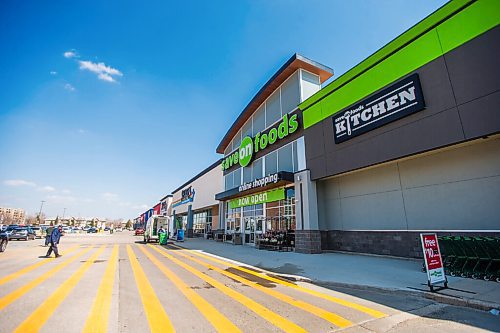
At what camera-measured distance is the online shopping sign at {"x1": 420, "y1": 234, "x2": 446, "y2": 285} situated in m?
6.52

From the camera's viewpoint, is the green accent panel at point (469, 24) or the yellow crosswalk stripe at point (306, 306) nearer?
the yellow crosswalk stripe at point (306, 306)

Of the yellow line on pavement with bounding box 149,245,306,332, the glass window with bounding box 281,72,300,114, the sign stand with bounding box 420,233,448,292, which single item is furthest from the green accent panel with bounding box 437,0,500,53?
the yellow line on pavement with bounding box 149,245,306,332

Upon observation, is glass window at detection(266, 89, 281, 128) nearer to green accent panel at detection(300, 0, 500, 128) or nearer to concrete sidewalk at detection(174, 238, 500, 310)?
green accent panel at detection(300, 0, 500, 128)

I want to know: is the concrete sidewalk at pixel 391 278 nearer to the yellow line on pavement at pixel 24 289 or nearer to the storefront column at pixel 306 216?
the storefront column at pixel 306 216

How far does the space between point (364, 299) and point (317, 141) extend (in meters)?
11.3

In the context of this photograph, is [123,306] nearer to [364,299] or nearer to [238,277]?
[238,277]

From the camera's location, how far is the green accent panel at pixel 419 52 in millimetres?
8992

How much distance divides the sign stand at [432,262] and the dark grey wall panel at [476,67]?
582 centimetres

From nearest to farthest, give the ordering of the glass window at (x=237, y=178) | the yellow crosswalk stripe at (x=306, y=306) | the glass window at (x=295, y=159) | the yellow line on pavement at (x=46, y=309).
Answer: the yellow line on pavement at (x=46, y=309) → the yellow crosswalk stripe at (x=306, y=306) → the glass window at (x=295, y=159) → the glass window at (x=237, y=178)

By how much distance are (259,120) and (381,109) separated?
13541 mm

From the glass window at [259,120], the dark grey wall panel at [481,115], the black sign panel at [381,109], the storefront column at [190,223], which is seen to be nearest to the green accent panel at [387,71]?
the black sign panel at [381,109]

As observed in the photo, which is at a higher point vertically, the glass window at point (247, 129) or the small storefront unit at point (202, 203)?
the glass window at point (247, 129)

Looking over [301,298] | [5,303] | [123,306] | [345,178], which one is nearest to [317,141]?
[345,178]

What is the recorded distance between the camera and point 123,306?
18.3 ft
